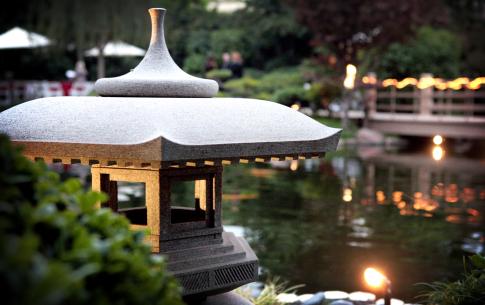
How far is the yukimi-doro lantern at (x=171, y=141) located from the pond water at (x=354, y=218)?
2.36m

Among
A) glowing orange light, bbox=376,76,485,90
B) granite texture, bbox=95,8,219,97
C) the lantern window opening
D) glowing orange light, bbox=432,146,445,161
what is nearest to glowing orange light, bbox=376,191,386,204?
glowing orange light, bbox=432,146,445,161

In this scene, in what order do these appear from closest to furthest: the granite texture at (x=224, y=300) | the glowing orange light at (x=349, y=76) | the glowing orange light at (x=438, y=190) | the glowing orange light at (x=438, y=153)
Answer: the granite texture at (x=224, y=300) < the glowing orange light at (x=438, y=190) < the glowing orange light at (x=438, y=153) < the glowing orange light at (x=349, y=76)

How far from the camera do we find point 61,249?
1.93 m

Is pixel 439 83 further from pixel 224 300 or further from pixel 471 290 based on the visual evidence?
pixel 224 300

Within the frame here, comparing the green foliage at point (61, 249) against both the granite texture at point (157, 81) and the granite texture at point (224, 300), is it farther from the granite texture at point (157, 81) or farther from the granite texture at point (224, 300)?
the granite texture at point (224, 300)

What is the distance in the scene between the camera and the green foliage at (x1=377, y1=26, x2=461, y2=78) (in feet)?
99.2

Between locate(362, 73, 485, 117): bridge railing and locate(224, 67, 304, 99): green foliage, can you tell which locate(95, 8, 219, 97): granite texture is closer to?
locate(362, 73, 485, 117): bridge railing

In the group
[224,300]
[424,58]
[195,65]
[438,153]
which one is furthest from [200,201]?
[195,65]

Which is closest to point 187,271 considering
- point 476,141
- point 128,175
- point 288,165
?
point 128,175

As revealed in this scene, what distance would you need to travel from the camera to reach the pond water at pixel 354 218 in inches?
336

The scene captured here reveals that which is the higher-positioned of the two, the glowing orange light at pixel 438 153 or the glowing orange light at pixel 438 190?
the glowing orange light at pixel 438 153

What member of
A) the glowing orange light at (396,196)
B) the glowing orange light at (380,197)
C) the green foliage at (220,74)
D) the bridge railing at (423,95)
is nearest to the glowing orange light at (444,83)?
the bridge railing at (423,95)

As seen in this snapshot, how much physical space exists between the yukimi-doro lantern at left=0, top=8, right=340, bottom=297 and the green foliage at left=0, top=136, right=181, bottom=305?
4.84ft

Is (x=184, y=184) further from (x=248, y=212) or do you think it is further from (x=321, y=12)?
(x=321, y=12)
